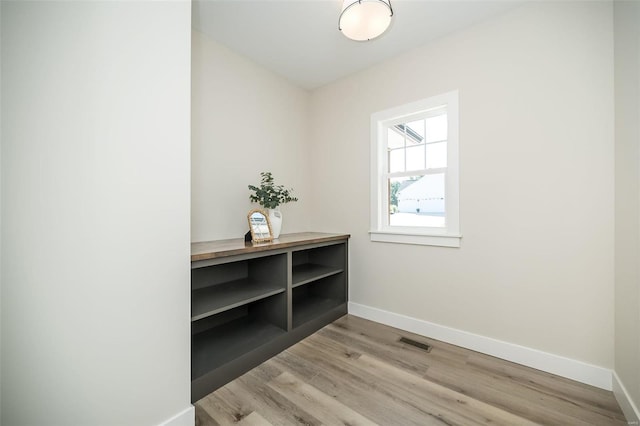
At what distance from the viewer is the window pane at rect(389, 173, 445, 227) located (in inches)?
89.4

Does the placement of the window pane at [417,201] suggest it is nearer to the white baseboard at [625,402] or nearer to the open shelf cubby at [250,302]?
the open shelf cubby at [250,302]

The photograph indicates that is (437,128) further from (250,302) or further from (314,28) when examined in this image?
(250,302)

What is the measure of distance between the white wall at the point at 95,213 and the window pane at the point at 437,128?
2011 mm

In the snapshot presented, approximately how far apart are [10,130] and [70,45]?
0.39 meters

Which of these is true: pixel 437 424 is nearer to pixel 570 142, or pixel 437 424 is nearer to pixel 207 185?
→ pixel 570 142

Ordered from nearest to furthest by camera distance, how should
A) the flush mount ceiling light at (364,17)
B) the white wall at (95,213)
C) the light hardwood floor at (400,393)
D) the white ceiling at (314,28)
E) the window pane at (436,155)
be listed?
the white wall at (95,213)
the light hardwood floor at (400,393)
the flush mount ceiling light at (364,17)
the white ceiling at (314,28)
the window pane at (436,155)

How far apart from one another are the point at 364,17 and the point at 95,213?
1.88 m

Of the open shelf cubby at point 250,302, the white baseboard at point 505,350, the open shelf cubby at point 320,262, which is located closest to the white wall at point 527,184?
the white baseboard at point 505,350

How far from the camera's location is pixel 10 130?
0.86 meters

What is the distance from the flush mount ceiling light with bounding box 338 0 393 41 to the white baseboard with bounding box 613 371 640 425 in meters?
2.57

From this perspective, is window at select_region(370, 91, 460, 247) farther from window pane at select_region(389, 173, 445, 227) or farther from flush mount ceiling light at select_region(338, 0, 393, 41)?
flush mount ceiling light at select_region(338, 0, 393, 41)

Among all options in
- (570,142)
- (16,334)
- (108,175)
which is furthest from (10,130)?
(570,142)

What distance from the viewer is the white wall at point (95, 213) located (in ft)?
2.89

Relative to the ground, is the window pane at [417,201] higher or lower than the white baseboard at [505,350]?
higher
